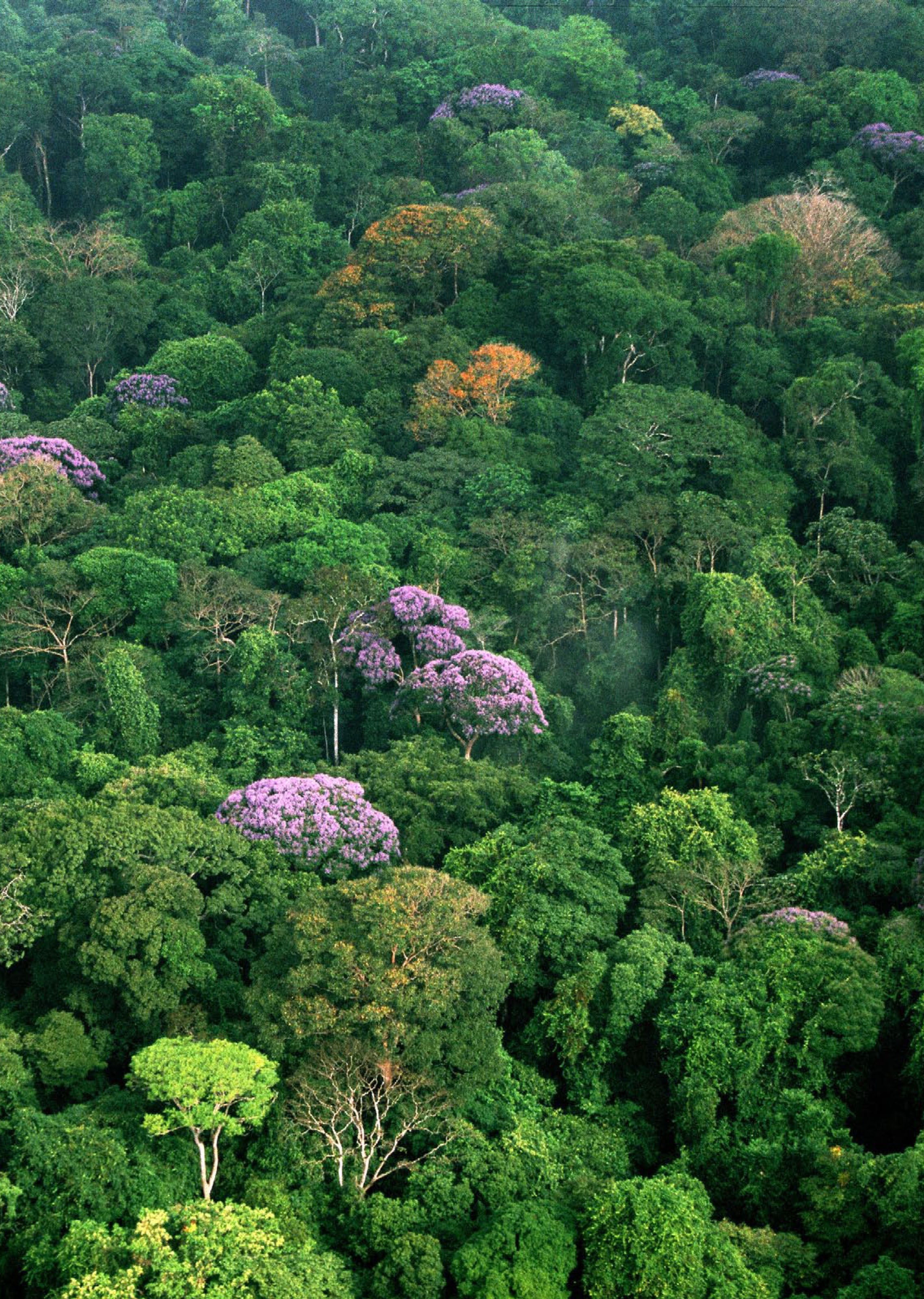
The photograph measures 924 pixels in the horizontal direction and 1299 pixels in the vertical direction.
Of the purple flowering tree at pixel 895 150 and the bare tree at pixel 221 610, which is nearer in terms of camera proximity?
the bare tree at pixel 221 610

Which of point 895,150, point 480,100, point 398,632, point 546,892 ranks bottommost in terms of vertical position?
point 398,632

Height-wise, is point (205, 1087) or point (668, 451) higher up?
point (668, 451)

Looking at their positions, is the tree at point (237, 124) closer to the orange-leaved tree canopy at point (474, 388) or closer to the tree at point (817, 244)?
the tree at point (817, 244)

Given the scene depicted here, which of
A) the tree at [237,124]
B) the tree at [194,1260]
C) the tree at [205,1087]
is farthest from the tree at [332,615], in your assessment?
the tree at [237,124]

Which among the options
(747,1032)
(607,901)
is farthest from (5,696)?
(747,1032)

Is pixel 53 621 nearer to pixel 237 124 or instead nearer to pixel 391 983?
pixel 391 983

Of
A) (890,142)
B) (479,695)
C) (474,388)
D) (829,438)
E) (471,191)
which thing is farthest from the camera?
(890,142)

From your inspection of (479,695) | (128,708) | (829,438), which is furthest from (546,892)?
(829,438)
